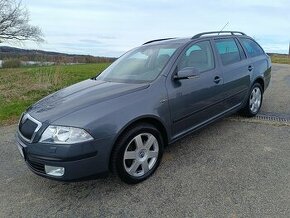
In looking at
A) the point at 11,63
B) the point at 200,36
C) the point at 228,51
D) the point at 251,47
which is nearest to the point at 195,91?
the point at 200,36

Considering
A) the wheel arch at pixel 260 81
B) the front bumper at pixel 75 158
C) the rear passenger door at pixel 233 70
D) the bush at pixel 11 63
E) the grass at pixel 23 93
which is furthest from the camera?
the bush at pixel 11 63

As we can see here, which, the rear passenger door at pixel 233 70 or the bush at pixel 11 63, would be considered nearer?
the rear passenger door at pixel 233 70

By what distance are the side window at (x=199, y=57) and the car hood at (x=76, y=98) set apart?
2.61 feet

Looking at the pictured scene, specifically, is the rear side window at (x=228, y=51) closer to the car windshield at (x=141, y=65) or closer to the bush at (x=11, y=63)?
the car windshield at (x=141, y=65)

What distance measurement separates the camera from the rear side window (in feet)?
16.1

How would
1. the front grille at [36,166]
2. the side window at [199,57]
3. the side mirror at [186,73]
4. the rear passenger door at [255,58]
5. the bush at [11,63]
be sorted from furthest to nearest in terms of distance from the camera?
the bush at [11,63] → the rear passenger door at [255,58] → the side window at [199,57] → the side mirror at [186,73] → the front grille at [36,166]

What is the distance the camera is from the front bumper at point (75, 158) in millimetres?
3061

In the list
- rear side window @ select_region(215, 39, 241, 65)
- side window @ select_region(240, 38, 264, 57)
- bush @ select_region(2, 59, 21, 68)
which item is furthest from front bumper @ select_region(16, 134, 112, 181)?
bush @ select_region(2, 59, 21, 68)

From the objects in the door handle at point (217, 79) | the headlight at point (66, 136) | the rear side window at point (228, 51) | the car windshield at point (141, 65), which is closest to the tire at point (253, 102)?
the rear side window at point (228, 51)

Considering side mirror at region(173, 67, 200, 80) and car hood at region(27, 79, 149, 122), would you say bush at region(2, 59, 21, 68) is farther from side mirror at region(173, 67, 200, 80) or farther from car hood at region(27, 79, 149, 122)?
side mirror at region(173, 67, 200, 80)

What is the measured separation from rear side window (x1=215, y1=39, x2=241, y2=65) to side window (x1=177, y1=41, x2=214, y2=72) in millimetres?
269

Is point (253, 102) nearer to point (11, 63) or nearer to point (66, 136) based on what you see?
point (66, 136)

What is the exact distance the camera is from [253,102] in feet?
19.1

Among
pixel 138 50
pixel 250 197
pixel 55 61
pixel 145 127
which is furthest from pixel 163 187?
pixel 55 61
